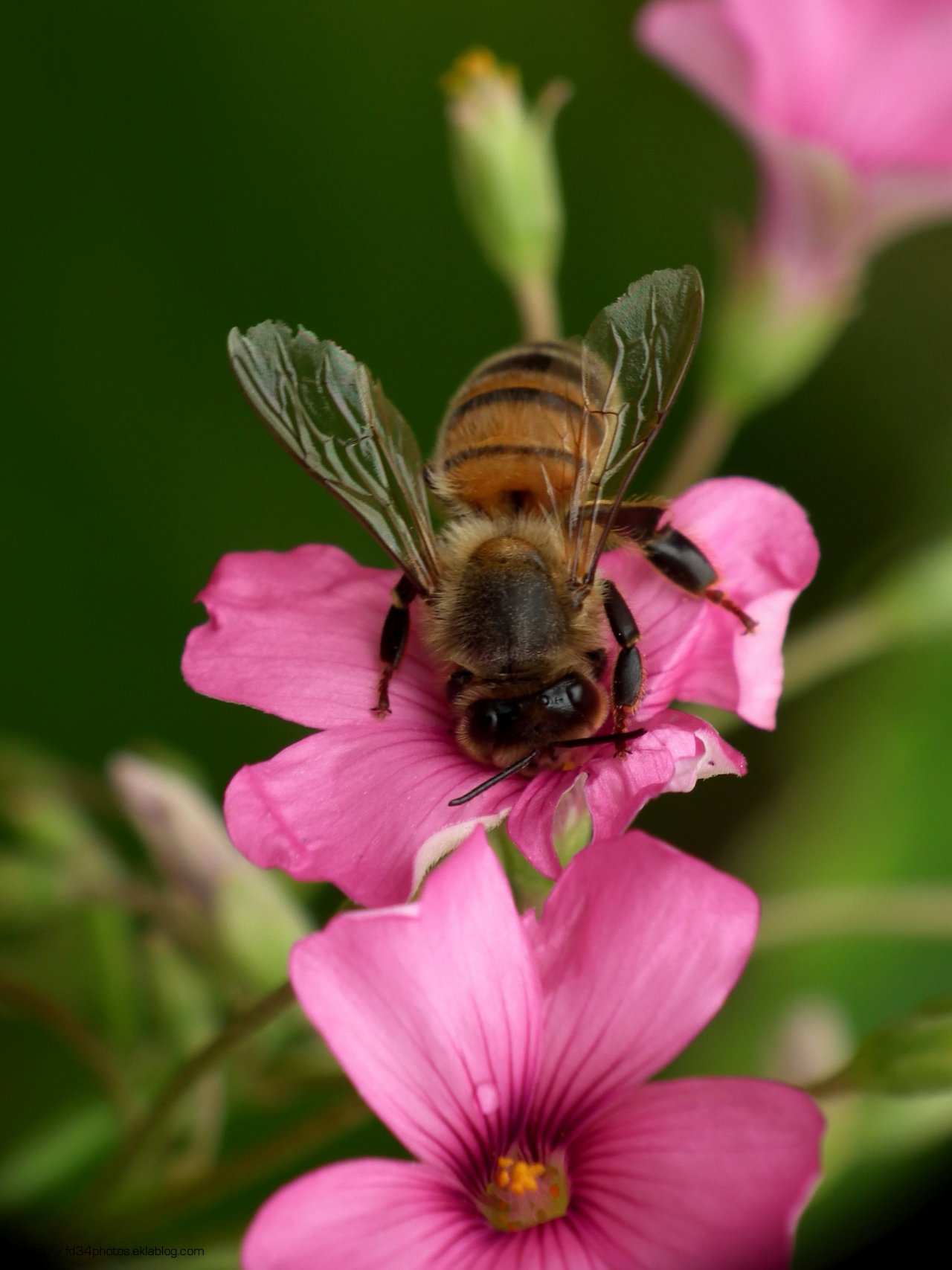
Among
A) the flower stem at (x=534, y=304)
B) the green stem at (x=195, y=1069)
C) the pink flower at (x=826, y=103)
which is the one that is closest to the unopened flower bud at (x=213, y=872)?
the green stem at (x=195, y=1069)

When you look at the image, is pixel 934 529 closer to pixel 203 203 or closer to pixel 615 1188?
pixel 203 203

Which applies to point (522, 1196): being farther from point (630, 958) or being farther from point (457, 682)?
point (457, 682)

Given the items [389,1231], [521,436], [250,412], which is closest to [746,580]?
[521,436]

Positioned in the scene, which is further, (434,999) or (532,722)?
(532,722)

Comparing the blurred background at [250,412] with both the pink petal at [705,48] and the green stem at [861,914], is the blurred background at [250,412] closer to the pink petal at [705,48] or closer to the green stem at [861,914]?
the green stem at [861,914]

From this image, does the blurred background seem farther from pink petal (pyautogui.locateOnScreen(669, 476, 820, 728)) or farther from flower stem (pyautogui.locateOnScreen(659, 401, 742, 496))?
pink petal (pyautogui.locateOnScreen(669, 476, 820, 728))

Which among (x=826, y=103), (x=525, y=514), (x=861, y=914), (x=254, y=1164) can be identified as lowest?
(x=861, y=914)

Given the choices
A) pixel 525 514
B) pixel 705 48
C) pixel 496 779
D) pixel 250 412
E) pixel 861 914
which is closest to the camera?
pixel 496 779

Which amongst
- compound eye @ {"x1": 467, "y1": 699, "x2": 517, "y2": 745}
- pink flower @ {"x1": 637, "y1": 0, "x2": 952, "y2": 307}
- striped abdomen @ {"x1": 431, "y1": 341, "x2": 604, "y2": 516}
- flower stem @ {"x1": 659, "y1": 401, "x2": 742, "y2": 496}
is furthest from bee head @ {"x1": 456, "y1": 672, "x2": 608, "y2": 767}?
pink flower @ {"x1": 637, "y1": 0, "x2": 952, "y2": 307}
